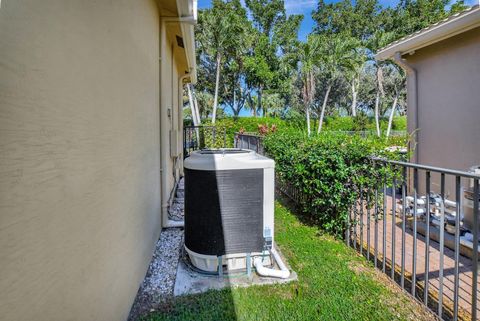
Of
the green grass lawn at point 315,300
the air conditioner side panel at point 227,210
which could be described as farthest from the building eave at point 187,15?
the green grass lawn at point 315,300

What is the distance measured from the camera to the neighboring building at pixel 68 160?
36.2 inches

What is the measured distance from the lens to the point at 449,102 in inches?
207

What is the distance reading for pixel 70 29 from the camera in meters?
1.29

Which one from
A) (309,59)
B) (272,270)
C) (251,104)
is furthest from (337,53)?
(272,270)

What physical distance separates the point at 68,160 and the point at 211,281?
6.85ft

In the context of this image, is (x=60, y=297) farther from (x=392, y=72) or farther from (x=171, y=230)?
(x=392, y=72)

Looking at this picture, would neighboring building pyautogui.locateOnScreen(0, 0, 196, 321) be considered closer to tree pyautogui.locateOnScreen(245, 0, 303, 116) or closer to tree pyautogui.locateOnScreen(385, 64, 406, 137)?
tree pyautogui.locateOnScreen(245, 0, 303, 116)

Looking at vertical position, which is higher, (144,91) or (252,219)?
(144,91)

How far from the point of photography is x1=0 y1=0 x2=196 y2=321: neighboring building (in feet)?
3.01

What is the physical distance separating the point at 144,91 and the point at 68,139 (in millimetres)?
1960

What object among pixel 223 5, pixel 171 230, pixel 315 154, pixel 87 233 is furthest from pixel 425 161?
pixel 223 5

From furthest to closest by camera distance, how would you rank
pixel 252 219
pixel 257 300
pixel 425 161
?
pixel 425 161 < pixel 252 219 < pixel 257 300

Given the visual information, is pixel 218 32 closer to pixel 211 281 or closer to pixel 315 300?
pixel 211 281

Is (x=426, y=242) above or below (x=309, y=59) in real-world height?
below
